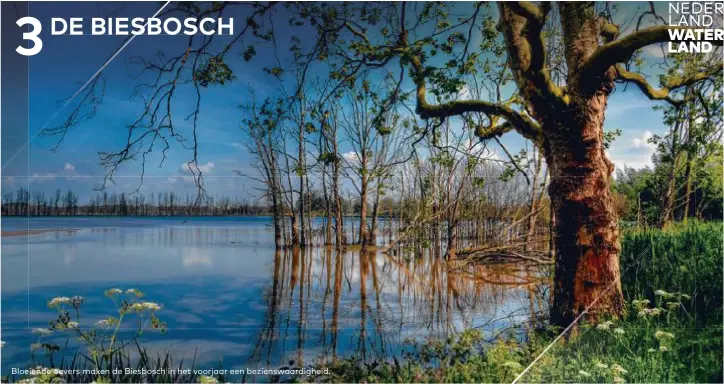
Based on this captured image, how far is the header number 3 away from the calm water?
4.21ft

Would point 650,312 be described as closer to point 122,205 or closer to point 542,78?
point 542,78

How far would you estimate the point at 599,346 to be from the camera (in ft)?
14.1

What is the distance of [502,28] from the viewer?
440 cm

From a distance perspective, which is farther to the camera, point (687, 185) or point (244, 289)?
point (687, 185)

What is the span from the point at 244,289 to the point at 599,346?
262 centimetres

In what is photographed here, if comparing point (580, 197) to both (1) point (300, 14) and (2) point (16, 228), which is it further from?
(2) point (16, 228)

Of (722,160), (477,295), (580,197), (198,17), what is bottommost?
(477,295)

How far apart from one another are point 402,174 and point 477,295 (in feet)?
3.59

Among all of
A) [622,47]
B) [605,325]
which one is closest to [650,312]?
[605,325]

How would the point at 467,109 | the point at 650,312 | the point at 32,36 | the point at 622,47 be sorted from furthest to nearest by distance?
the point at 467,109 < the point at 32,36 < the point at 650,312 < the point at 622,47

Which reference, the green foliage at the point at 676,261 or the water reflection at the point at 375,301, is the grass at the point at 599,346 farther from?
the water reflection at the point at 375,301

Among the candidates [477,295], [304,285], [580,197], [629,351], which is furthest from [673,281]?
[304,285]

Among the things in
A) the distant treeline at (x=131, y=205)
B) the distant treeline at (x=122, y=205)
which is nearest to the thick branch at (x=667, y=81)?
the distant treeline at (x=131, y=205)

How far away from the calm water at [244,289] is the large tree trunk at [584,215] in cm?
36
